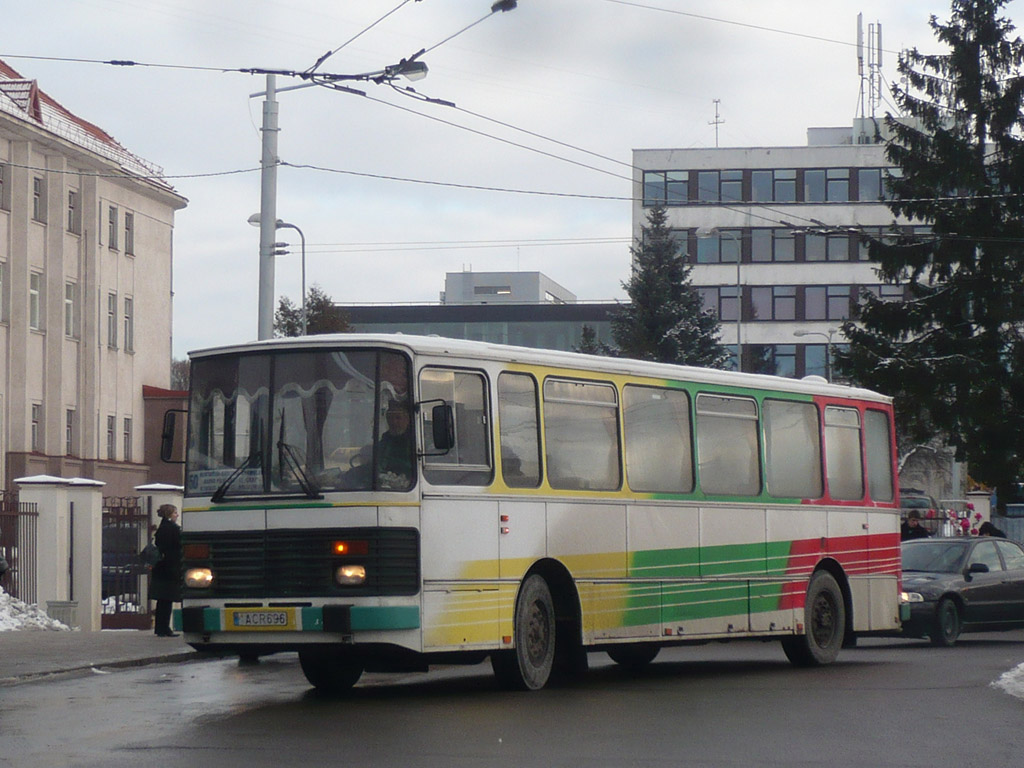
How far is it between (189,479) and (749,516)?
5931mm

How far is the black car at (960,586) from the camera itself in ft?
77.4

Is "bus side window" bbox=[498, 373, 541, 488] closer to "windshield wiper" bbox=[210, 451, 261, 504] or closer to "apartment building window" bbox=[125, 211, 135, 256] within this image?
"windshield wiper" bbox=[210, 451, 261, 504]

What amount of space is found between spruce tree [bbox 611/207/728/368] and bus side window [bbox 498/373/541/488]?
145ft

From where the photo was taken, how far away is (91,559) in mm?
26969

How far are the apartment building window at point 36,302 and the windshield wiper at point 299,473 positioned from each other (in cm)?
4198

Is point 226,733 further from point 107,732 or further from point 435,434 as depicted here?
point 435,434

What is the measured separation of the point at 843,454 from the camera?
20.2m

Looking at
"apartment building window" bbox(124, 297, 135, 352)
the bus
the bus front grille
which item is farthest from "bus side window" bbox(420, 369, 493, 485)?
"apartment building window" bbox(124, 297, 135, 352)

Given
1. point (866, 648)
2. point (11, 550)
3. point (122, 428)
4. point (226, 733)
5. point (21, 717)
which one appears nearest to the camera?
point (226, 733)

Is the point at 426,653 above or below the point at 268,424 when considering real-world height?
below

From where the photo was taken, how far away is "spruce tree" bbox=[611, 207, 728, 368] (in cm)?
5991

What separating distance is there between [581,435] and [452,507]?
2014 millimetres

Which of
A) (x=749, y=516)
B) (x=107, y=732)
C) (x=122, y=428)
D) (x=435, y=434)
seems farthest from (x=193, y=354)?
(x=122, y=428)

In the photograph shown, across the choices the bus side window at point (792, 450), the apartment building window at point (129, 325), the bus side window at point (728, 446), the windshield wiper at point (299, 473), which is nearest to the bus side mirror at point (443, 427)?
the windshield wiper at point (299, 473)
